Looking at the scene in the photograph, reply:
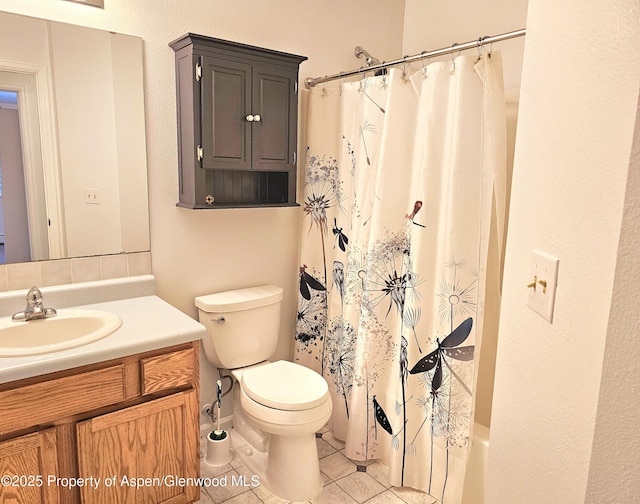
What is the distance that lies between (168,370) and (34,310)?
55cm

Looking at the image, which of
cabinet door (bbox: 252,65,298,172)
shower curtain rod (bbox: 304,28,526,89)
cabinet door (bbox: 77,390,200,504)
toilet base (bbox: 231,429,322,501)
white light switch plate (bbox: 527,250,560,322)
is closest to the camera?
white light switch plate (bbox: 527,250,560,322)

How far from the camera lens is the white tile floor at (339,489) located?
2.05 m

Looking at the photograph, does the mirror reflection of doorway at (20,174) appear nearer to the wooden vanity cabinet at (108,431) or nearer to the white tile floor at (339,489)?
the wooden vanity cabinet at (108,431)

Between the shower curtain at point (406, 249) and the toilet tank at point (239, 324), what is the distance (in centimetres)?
32

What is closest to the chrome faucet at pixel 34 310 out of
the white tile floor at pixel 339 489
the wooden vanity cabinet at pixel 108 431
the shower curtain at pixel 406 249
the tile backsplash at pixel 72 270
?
the tile backsplash at pixel 72 270

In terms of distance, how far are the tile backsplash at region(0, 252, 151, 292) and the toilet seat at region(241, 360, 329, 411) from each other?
0.69m

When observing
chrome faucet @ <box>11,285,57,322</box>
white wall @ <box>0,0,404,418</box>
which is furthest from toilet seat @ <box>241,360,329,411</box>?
chrome faucet @ <box>11,285,57,322</box>

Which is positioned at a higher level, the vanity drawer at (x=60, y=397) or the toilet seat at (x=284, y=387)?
the vanity drawer at (x=60, y=397)

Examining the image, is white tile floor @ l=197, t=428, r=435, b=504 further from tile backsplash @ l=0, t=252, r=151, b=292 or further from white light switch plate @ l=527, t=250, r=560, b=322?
white light switch plate @ l=527, t=250, r=560, b=322

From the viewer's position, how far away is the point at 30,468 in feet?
4.76

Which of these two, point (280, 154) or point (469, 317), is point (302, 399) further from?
point (280, 154)

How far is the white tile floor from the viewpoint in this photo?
2.05 metres

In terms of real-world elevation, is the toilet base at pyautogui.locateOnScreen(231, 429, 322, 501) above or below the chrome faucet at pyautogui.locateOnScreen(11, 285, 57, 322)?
below

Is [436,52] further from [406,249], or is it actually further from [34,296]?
[34,296]
